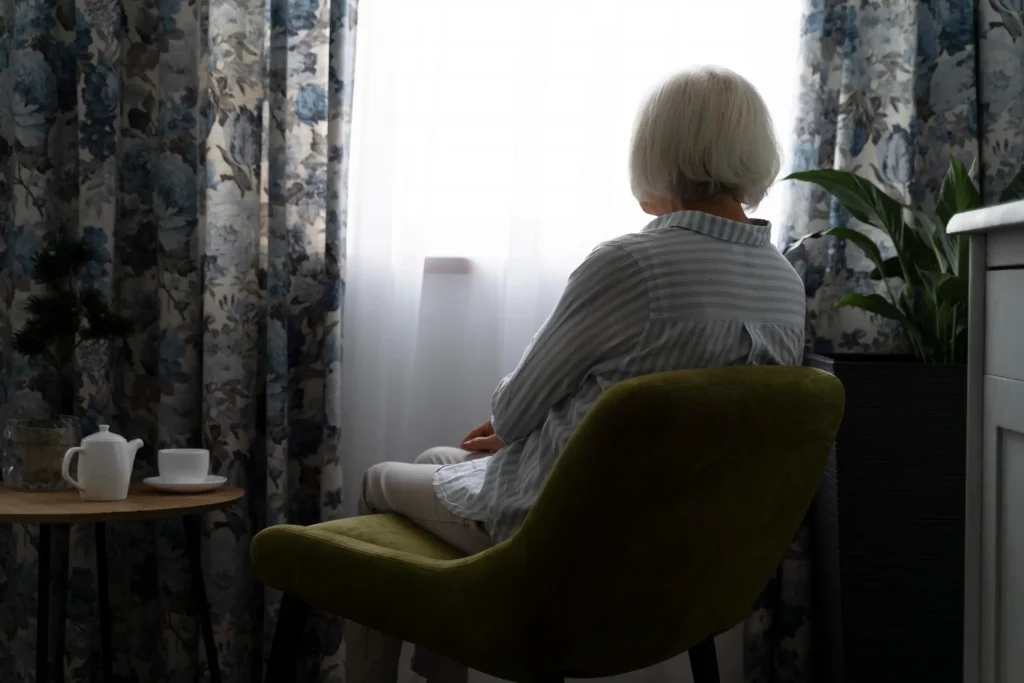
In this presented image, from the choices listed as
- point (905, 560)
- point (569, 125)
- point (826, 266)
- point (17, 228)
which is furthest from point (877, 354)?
point (17, 228)

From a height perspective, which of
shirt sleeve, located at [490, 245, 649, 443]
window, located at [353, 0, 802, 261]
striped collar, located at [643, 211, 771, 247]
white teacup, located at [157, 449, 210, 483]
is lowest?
white teacup, located at [157, 449, 210, 483]

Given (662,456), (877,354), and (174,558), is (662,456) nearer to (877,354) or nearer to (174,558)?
(877,354)

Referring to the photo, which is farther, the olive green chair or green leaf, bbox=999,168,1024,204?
green leaf, bbox=999,168,1024,204

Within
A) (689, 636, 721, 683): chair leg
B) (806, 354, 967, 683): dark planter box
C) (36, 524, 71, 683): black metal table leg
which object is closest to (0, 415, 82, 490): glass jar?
(36, 524, 71, 683): black metal table leg

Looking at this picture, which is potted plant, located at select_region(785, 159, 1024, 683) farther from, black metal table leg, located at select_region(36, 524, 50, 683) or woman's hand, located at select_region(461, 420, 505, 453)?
black metal table leg, located at select_region(36, 524, 50, 683)

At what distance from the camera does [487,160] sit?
2135 mm

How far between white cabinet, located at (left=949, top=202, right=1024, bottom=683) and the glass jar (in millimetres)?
1441

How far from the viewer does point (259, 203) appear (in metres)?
2.09

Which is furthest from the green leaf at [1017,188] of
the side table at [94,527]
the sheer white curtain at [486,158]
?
the side table at [94,527]

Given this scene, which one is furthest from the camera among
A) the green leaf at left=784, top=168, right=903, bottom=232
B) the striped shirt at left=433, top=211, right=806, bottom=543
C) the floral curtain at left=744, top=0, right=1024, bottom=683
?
the floral curtain at left=744, top=0, right=1024, bottom=683

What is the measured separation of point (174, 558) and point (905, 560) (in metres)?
1.43

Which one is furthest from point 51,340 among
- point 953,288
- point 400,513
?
point 953,288

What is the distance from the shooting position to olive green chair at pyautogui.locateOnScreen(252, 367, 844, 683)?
105 centimetres

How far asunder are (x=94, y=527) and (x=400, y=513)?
2.68 ft
